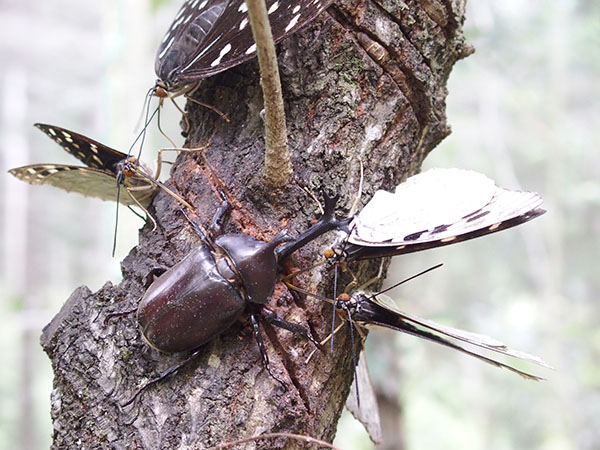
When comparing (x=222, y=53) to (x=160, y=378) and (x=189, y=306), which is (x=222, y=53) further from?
(x=160, y=378)

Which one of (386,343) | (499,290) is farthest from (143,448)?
(499,290)

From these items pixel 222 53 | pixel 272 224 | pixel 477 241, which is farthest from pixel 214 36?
pixel 477 241

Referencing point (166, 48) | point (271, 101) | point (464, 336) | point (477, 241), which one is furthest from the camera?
point (477, 241)

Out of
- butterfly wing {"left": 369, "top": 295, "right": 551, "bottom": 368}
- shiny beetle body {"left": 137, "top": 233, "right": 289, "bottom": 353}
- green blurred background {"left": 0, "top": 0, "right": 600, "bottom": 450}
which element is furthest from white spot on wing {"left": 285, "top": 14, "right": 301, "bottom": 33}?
green blurred background {"left": 0, "top": 0, "right": 600, "bottom": 450}

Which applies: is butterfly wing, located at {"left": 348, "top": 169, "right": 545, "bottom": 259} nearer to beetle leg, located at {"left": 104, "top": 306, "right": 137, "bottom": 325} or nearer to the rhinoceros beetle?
the rhinoceros beetle

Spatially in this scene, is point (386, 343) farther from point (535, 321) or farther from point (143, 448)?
point (535, 321)

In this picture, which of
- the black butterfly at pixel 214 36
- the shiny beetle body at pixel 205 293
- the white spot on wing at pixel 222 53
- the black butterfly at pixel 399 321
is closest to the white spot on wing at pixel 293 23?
the black butterfly at pixel 214 36

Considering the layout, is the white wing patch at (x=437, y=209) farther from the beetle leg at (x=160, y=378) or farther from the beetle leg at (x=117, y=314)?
the beetle leg at (x=117, y=314)
